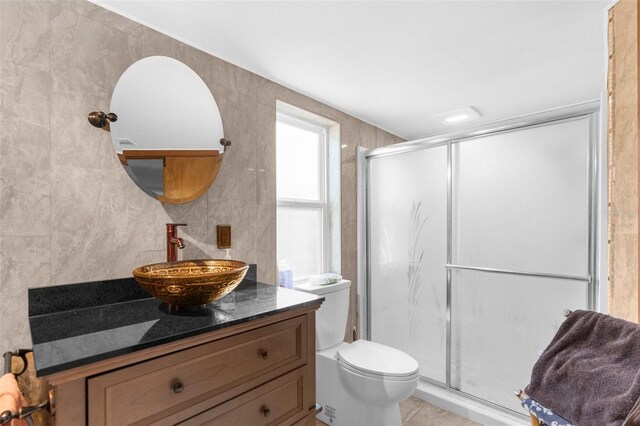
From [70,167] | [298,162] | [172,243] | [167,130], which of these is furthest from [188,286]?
[298,162]

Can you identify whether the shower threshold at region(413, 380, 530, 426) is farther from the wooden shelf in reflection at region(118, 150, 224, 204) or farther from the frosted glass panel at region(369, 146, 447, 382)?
the wooden shelf in reflection at region(118, 150, 224, 204)

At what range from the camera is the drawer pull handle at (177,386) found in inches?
36.0

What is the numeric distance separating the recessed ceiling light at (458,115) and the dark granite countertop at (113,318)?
6.64 feet

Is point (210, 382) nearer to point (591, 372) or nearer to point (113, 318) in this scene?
point (113, 318)

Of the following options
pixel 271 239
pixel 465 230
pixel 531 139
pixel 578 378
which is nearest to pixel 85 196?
pixel 271 239

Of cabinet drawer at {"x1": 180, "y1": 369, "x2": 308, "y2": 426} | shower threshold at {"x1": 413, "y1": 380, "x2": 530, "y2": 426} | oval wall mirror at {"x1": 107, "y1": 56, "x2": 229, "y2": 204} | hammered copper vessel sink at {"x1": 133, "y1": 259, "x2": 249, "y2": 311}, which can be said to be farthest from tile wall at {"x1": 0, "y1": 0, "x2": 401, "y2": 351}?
shower threshold at {"x1": 413, "y1": 380, "x2": 530, "y2": 426}

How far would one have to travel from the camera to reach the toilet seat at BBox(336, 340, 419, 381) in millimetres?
1706

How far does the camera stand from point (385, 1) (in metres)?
1.34

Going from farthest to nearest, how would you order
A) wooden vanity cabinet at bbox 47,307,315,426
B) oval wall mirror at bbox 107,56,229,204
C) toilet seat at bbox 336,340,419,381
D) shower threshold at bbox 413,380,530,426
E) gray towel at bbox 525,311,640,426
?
shower threshold at bbox 413,380,530,426
toilet seat at bbox 336,340,419,381
oval wall mirror at bbox 107,56,229,204
gray towel at bbox 525,311,640,426
wooden vanity cabinet at bbox 47,307,315,426

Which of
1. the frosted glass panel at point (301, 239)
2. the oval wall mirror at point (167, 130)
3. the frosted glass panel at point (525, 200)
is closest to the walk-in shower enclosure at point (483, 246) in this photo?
the frosted glass panel at point (525, 200)

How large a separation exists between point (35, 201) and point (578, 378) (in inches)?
73.9

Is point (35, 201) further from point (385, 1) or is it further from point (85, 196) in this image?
point (385, 1)

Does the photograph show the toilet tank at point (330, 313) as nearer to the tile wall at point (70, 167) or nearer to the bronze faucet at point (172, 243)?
the tile wall at point (70, 167)

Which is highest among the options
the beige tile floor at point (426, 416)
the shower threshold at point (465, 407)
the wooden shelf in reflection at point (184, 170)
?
the wooden shelf in reflection at point (184, 170)
